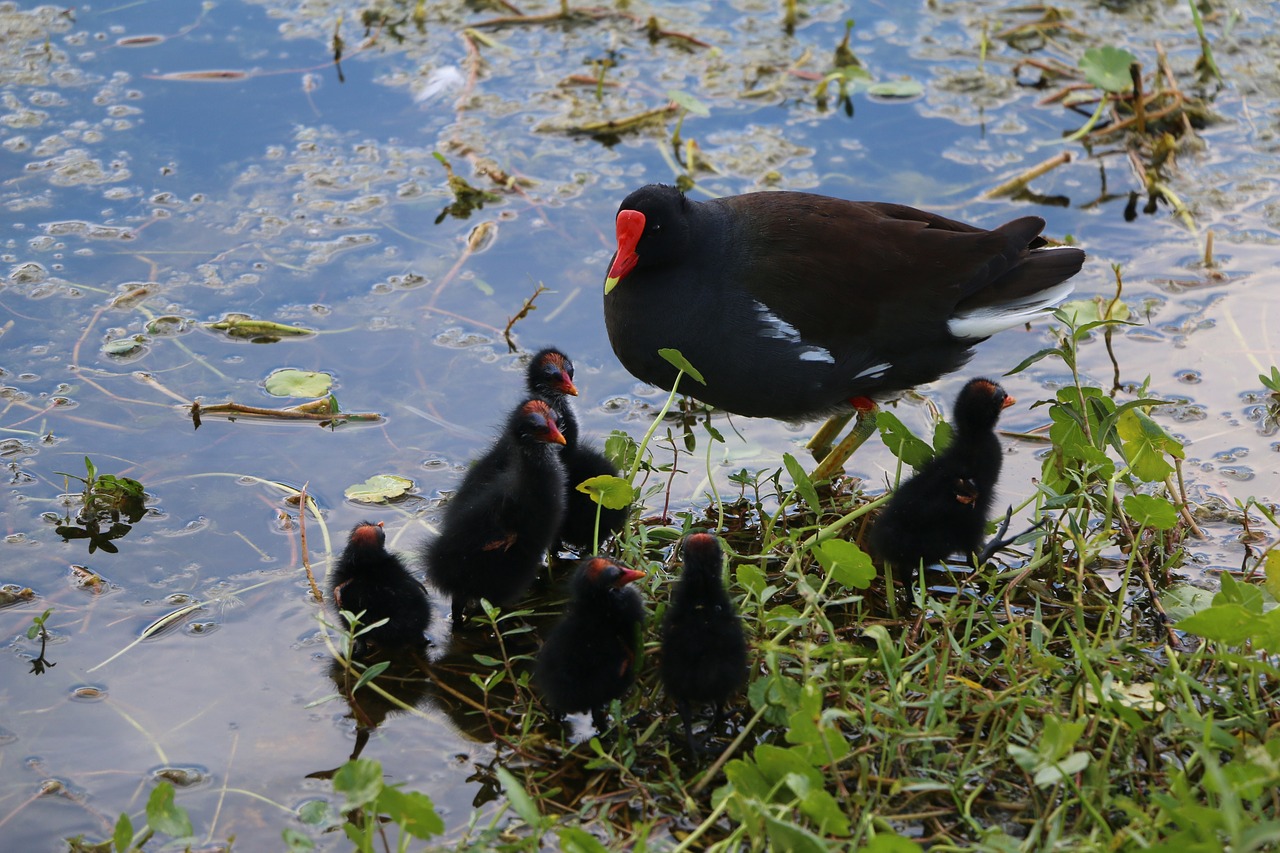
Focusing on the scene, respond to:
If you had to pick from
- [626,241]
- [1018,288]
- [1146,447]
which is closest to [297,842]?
[626,241]

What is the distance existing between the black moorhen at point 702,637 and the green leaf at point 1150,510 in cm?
109

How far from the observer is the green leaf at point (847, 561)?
120 inches

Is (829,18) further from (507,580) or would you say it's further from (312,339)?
(507,580)

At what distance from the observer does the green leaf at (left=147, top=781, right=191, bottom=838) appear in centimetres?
246

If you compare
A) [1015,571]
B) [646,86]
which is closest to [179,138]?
[646,86]

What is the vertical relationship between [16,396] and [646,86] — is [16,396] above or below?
below

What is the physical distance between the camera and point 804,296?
382 centimetres

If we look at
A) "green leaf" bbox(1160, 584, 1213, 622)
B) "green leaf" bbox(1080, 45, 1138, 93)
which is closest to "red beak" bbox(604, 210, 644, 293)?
"green leaf" bbox(1160, 584, 1213, 622)

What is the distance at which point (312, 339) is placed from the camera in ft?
15.0

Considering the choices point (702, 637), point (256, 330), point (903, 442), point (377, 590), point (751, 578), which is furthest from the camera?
point (256, 330)

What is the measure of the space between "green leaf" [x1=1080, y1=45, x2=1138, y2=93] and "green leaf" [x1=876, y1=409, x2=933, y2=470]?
114 inches

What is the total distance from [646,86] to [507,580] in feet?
11.4

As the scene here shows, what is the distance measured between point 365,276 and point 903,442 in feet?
7.56

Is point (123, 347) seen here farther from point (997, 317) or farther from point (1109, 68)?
point (1109, 68)
